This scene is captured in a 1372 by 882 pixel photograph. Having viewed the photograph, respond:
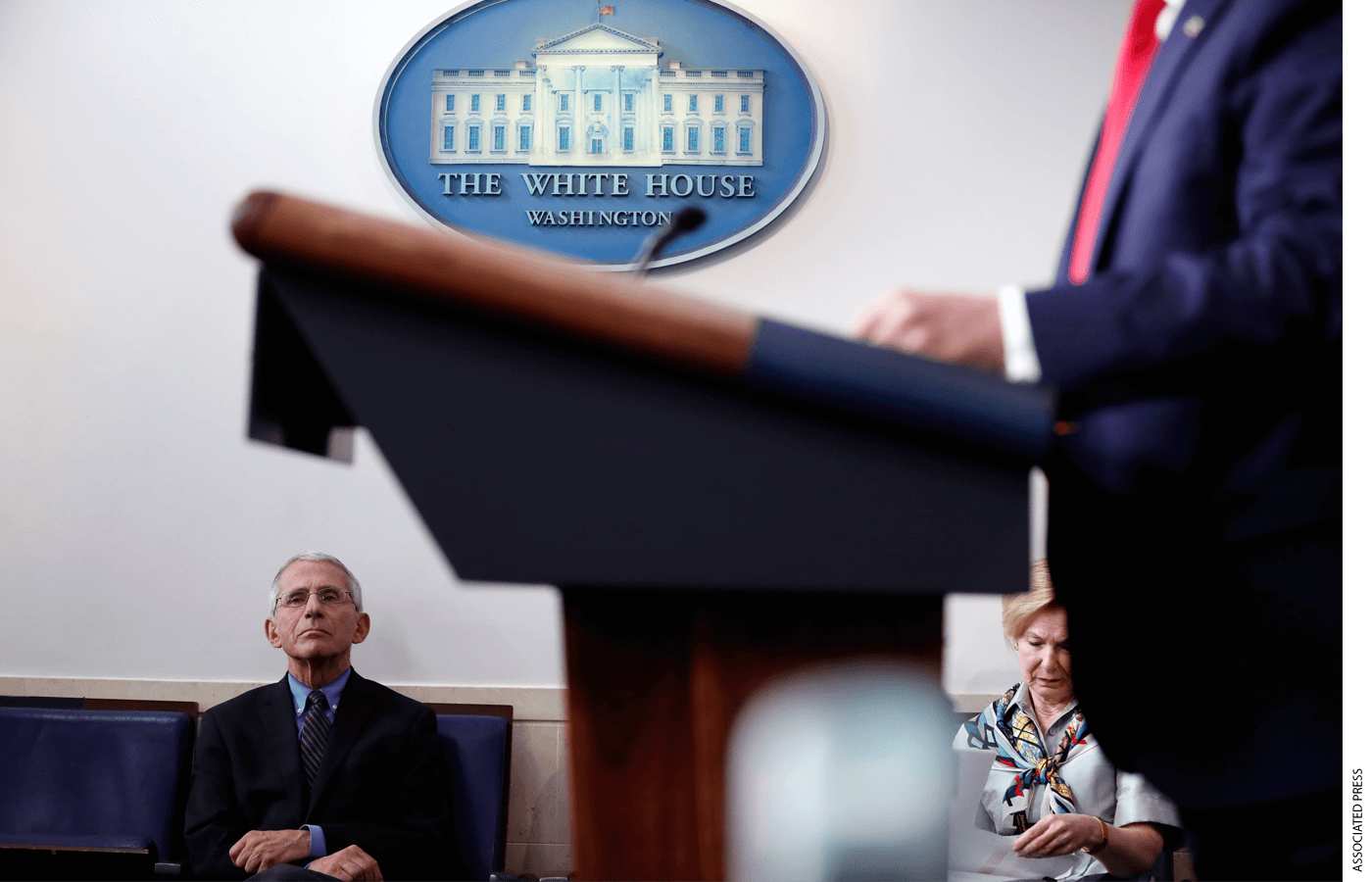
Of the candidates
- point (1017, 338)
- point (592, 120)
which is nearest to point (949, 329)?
point (1017, 338)

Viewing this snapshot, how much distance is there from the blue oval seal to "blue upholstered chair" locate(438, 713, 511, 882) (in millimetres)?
1469

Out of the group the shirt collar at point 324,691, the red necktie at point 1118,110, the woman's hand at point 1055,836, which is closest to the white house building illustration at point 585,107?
the shirt collar at point 324,691

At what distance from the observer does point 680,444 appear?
0.54 meters

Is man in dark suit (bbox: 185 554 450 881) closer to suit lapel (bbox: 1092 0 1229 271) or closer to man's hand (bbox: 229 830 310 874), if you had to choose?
man's hand (bbox: 229 830 310 874)

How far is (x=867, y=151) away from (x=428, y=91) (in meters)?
1.45

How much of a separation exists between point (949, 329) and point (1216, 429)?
201 millimetres

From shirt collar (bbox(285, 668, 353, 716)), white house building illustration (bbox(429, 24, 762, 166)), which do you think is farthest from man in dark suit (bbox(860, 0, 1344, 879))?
white house building illustration (bbox(429, 24, 762, 166))

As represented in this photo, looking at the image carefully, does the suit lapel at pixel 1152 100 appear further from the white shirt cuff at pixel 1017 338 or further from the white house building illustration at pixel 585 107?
the white house building illustration at pixel 585 107

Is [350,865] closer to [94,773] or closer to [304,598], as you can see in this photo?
[304,598]

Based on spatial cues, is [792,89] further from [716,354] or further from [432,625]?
[716,354]

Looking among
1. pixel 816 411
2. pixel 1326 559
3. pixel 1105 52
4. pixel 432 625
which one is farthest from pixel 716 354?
pixel 1105 52

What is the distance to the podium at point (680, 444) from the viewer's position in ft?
1.73

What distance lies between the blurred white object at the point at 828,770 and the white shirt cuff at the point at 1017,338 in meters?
0.19

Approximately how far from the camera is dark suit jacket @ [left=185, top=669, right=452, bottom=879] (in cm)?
240
